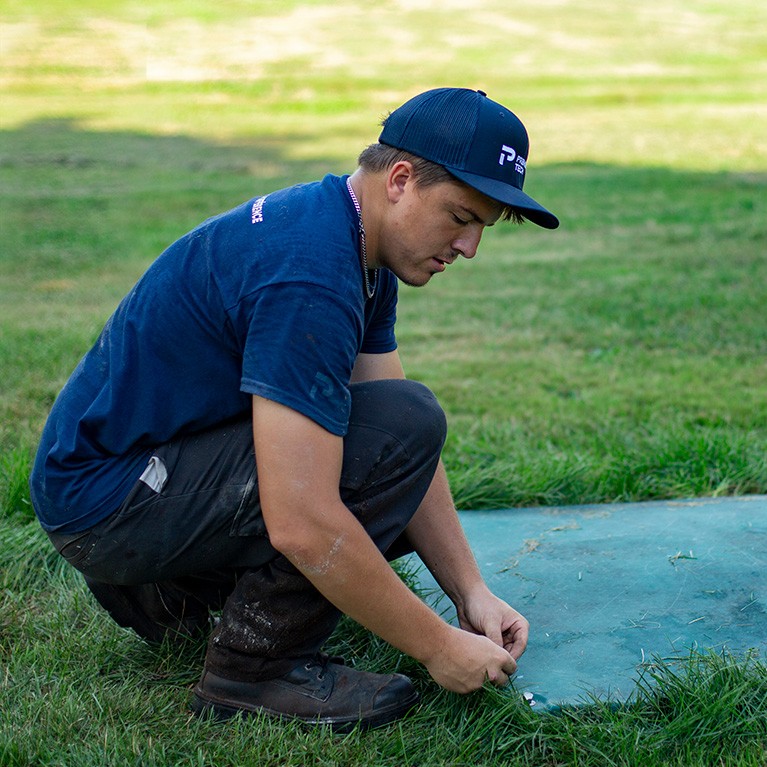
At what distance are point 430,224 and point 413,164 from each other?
13cm

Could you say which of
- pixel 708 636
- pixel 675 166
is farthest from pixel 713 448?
pixel 675 166

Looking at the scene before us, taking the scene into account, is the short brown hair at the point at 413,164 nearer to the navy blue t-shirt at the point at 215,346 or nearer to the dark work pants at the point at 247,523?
the navy blue t-shirt at the point at 215,346

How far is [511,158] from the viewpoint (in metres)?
2.31

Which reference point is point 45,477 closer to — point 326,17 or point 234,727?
point 234,727

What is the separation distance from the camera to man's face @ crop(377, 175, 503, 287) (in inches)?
90.7

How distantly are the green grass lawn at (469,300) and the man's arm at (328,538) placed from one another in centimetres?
26

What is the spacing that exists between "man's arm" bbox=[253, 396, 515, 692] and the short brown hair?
0.59 metres

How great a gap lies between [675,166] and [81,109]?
905cm

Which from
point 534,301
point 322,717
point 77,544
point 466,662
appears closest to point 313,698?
point 322,717

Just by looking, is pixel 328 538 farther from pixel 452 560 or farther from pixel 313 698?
pixel 452 560

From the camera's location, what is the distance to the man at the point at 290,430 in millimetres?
2145

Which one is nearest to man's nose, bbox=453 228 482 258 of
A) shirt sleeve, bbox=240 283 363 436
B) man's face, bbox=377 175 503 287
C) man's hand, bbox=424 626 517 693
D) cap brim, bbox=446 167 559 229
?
man's face, bbox=377 175 503 287

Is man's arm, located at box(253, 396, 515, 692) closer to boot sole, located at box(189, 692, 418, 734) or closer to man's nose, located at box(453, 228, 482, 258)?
boot sole, located at box(189, 692, 418, 734)

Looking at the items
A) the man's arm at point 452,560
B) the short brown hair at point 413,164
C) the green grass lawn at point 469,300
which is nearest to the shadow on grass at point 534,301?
the green grass lawn at point 469,300
